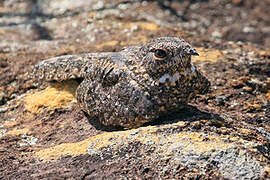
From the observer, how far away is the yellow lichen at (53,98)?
10.5 feet

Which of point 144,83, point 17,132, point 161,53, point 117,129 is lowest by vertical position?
point 17,132

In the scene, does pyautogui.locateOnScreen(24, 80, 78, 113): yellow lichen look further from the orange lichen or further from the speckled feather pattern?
the speckled feather pattern

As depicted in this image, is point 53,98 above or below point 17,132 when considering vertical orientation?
above

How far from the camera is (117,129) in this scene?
105 inches

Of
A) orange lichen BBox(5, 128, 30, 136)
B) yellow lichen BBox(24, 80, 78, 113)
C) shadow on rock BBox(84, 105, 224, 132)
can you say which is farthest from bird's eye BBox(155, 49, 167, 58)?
orange lichen BBox(5, 128, 30, 136)

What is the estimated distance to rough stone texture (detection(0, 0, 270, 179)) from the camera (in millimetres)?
2252

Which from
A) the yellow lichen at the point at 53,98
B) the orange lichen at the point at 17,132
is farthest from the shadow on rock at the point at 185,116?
the orange lichen at the point at 17,132

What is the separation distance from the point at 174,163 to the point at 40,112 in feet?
4.83

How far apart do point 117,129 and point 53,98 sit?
34.9 inches

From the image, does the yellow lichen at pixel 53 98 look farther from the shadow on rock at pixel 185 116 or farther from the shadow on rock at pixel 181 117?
the shadow on rock at pixel 185 116

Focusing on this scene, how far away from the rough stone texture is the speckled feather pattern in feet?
0.43

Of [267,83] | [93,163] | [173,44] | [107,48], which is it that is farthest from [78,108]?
Answer: [267,83]

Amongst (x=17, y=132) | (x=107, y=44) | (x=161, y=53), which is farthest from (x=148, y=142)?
(x=107, y=44)

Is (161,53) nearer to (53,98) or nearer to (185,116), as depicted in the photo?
(185,116)
